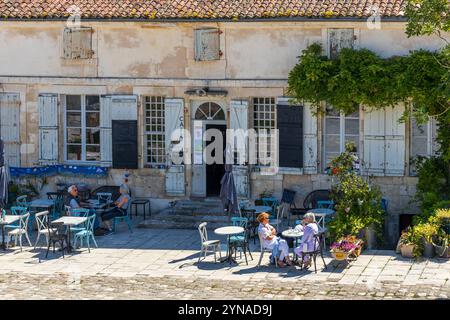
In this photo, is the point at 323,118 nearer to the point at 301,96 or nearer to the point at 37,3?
the point at 301,96

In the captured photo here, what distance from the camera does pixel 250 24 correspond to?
2597 cm

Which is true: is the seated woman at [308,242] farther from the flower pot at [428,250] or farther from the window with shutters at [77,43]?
the window with shutters at [77,43]

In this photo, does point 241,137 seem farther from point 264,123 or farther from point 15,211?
point 15,211

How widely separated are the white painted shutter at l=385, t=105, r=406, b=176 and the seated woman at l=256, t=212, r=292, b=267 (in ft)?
15.3

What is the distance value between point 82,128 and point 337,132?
640 centimetres

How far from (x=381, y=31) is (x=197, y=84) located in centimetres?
457

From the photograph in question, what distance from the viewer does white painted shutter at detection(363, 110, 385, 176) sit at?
83.4 ft

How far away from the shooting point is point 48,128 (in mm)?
27562

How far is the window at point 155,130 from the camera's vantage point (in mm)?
27094

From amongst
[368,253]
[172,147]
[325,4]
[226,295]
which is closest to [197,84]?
[172,147]

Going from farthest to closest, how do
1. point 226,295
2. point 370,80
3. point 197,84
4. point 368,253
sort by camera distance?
point 197,84 → point 370,80 → point 368,253 → point 226,295

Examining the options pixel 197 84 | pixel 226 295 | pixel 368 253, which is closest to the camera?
pixel 226 295

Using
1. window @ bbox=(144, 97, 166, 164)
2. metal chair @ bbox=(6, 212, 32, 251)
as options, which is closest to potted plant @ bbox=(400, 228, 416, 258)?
window @ bbox=(144, 97, 166, 164)

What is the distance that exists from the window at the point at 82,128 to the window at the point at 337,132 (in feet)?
18.8
